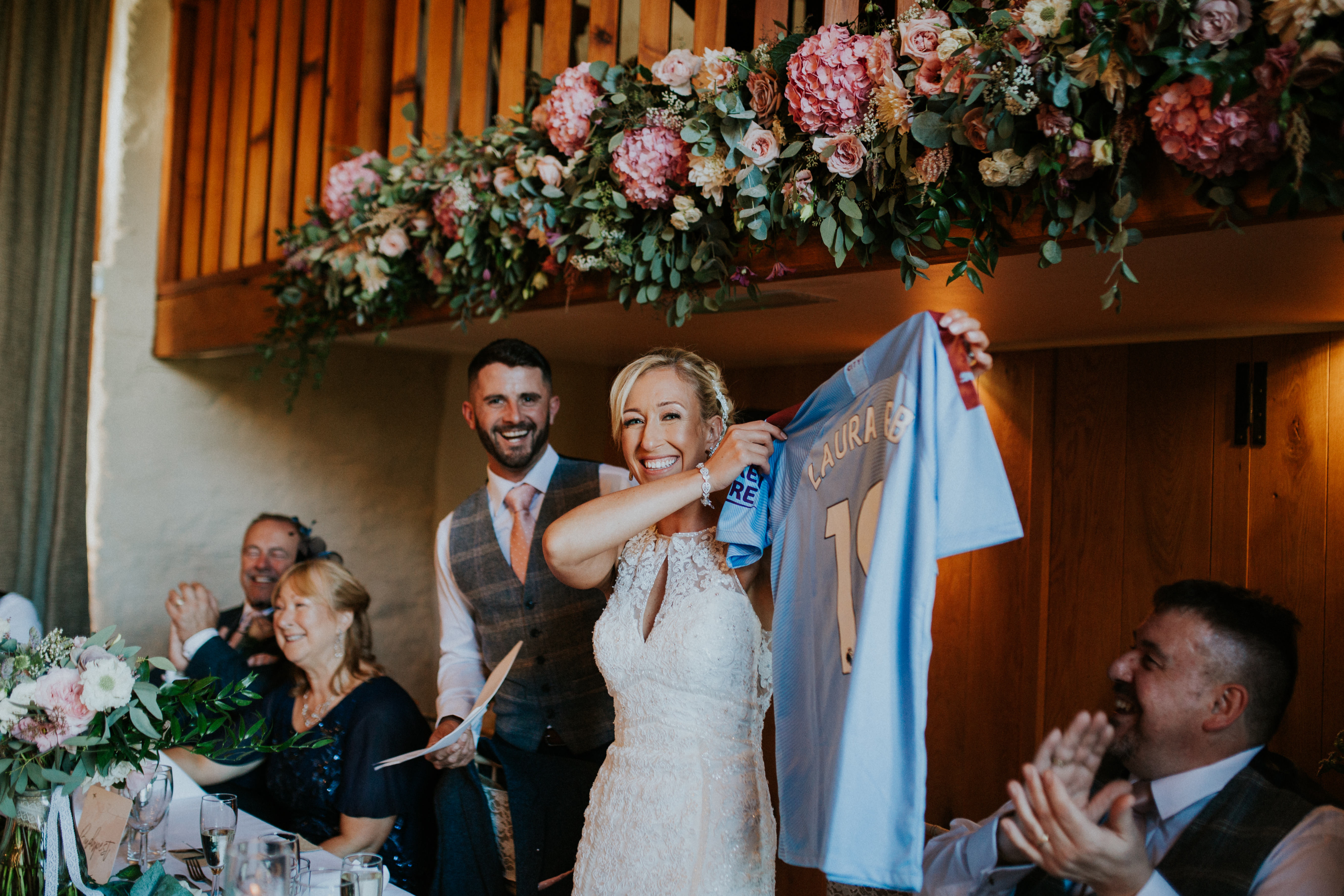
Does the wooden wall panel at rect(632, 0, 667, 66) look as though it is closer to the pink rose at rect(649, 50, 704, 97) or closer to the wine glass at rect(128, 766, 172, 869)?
the pink rose at rect(649, 50, 704, 97)

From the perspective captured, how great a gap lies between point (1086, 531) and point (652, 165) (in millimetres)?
1820

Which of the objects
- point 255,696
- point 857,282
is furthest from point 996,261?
point 255,696

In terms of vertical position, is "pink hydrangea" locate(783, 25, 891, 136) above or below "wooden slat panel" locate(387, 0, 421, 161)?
below

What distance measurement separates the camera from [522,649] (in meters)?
2.83

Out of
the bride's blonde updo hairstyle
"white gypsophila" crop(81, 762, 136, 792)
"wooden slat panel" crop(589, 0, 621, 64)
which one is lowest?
"white gypsophila" crop(81, 762, 136, 792)

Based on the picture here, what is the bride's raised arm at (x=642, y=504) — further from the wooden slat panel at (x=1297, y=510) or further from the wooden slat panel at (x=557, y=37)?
the wooden slat panel at (x=1297, y=510)

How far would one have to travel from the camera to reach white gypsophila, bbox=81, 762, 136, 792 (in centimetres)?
168

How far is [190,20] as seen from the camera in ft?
14.5

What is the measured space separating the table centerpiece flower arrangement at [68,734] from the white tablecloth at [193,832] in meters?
0.14

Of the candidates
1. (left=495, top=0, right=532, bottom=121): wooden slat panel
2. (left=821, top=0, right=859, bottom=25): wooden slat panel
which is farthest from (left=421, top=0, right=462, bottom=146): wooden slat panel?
(left=821, top=0, right=859, bottom=25): wooden slat panel

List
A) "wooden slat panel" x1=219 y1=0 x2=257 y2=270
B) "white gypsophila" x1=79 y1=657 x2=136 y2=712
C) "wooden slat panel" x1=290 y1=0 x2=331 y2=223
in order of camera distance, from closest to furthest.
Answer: "white gypsophila" x1=79 y1=657 x2=136 y2=712
"wooden slat panel" x1=290 y1=0 x2=331 y2=223
"wooden slat panel" x1=219 y1=0 x2=257 y2=270

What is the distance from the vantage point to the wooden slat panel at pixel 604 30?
252 centimetres

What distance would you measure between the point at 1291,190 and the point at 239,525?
4306mm

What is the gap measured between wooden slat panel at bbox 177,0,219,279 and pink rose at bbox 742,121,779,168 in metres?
3.13
